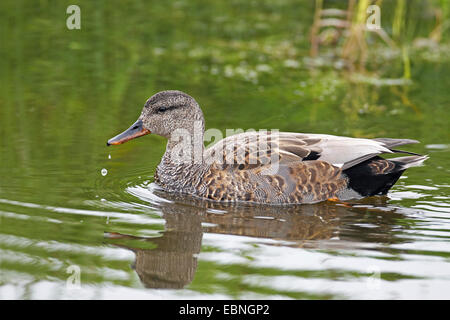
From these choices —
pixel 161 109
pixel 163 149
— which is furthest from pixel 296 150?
pixel 163 149

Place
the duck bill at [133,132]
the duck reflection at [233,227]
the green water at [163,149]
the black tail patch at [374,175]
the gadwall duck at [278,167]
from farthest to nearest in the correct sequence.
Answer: the duck bill at [133,132]
the black tail patch at [374,175]
the gadwall duck at [278,167]
the duck reflection at [233,227]
the green water at [163,149]

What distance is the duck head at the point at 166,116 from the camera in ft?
26.1

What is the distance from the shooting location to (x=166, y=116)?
26.3ft

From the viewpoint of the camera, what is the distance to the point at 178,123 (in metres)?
8.07

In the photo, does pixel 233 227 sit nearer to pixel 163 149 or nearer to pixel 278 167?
pixel 278 167

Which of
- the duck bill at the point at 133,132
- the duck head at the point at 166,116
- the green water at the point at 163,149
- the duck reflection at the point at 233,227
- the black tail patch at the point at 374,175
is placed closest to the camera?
the green water at the point at 163,149

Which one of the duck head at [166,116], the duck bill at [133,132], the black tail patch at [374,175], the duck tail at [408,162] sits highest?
the duck head at [166,116]

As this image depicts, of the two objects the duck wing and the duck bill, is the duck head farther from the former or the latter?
the duck wing

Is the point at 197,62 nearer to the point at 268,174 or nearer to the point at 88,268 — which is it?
the point at 268,174

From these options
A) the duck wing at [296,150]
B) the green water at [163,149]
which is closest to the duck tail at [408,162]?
the duck wing at [296,150]

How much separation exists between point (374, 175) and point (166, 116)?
2158mm

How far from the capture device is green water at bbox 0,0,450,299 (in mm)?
5551

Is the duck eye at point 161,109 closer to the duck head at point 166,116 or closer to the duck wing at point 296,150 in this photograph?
the duck head at point 166,116

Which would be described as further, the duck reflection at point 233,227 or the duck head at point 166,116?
the duck head at point 166,116
